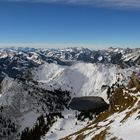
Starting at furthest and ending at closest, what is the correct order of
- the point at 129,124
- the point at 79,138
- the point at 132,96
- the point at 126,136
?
the point at 132,96, the point at 79,138, the point at 129,124, the point at 126,136

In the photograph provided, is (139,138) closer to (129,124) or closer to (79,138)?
(129,124)

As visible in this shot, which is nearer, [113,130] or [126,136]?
[126,136]

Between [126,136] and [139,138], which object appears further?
[126,136]

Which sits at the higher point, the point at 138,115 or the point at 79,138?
the point at 138,115

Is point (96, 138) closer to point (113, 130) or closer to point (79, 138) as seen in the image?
point (113, 130)

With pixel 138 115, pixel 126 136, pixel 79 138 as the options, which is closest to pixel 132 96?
pixel 79 138

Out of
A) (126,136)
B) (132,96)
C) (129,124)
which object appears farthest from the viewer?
(132,96)

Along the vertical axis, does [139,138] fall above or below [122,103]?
above

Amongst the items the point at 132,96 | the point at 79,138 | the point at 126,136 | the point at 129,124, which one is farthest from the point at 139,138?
the point at 132,96

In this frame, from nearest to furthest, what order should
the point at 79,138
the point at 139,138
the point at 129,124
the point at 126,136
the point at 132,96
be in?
the point at 139,138 < the point at 126,136 < the point at 129,124 < the point at 79,138 < the point at 132,96
